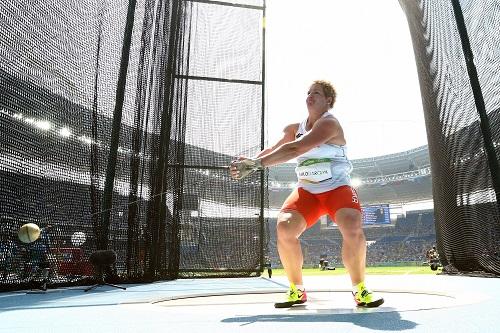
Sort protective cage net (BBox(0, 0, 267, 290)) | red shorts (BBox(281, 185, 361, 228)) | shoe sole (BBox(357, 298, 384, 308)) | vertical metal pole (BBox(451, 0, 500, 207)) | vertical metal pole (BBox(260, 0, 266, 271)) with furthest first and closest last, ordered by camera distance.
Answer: vertical metal pole (BBox(260, 0, 266, 271)) → vertical metal pole (BBox(451, 0, 500, 207)) → protective cage net (BBox(0, 0, 267, 290)) → red shorts (BBox(281, 185, 361, 228)) → shoe sole (BBox(357, 298, 384, 308))

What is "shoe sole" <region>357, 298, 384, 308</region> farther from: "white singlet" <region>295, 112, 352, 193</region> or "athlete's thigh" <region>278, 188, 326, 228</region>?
"white singlet" <region>295, 112, 352, 193</region>

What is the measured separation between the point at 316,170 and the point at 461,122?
4.53 meters

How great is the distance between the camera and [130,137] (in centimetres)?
684

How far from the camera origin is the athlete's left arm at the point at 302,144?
2938mm

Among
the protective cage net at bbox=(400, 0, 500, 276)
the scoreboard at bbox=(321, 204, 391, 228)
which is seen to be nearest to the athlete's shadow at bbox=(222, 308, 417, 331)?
the protective cage net at bbox=(400, 0, 500, 276)

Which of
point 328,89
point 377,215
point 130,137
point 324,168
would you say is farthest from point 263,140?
point 377,215

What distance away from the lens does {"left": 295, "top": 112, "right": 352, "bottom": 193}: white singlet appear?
3.14 metres

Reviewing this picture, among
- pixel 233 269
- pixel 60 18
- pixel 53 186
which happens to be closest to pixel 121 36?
pixel 60 18

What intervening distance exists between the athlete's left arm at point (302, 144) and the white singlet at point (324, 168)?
17 centimetres

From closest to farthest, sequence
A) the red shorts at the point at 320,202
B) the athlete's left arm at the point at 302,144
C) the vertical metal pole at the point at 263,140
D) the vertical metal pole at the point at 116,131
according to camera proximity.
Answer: the athlete's left arm at the point at 302,144
the red shorts at the point at 320,202
the vertical metal pole at the point at 116,131
the vertical metal pole at the point at 263,140

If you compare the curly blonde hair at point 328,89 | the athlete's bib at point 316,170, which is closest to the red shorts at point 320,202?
the athlete's bib at point 316,170

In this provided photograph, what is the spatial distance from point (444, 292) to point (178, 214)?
4820mm

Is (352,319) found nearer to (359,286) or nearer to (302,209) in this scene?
(359,286)

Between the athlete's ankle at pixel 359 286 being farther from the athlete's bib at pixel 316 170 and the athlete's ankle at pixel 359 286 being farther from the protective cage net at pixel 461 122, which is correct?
the protective cage net at pixel 461 122
